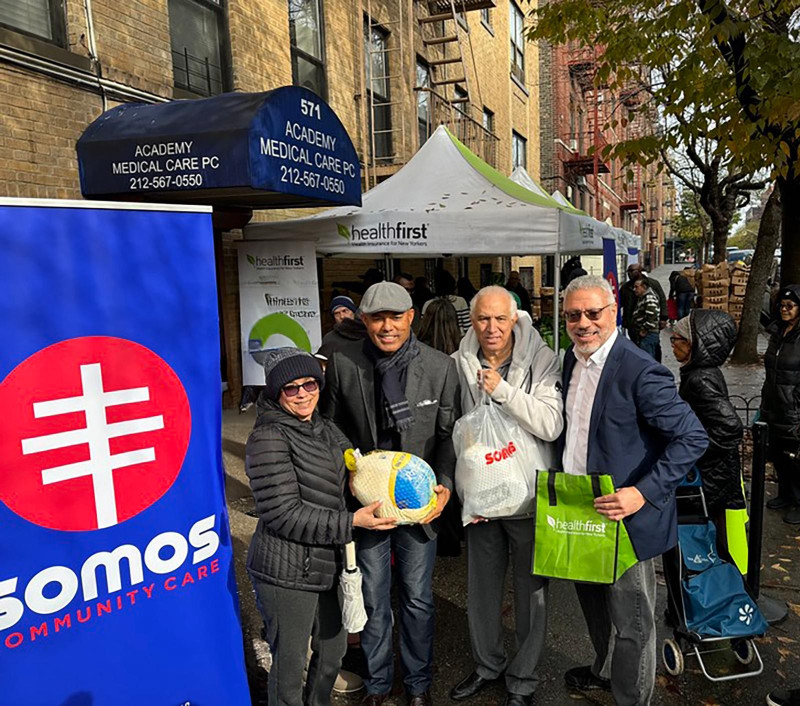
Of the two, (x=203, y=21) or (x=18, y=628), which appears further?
(x=203, y=21)

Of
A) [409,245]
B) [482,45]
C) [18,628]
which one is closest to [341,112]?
[409,245]

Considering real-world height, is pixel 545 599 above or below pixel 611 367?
below

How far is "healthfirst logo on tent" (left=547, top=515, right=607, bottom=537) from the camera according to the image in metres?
2.45

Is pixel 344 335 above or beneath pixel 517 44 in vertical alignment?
beneath

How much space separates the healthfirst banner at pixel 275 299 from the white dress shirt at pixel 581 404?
4.59 m

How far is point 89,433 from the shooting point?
1824 millimetres

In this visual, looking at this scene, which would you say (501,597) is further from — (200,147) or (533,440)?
(200,147)

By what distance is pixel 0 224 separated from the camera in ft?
5.45

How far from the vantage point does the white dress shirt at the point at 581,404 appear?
2.49m

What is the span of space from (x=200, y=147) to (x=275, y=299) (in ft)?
7.49

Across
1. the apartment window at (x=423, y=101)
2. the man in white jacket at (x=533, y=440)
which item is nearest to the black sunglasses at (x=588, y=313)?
the man in white jacket at (x=533, y=440)

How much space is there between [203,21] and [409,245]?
3.76 m

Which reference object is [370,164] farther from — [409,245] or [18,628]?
[18,628]

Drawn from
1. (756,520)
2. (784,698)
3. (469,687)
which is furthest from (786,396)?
(469,687)
